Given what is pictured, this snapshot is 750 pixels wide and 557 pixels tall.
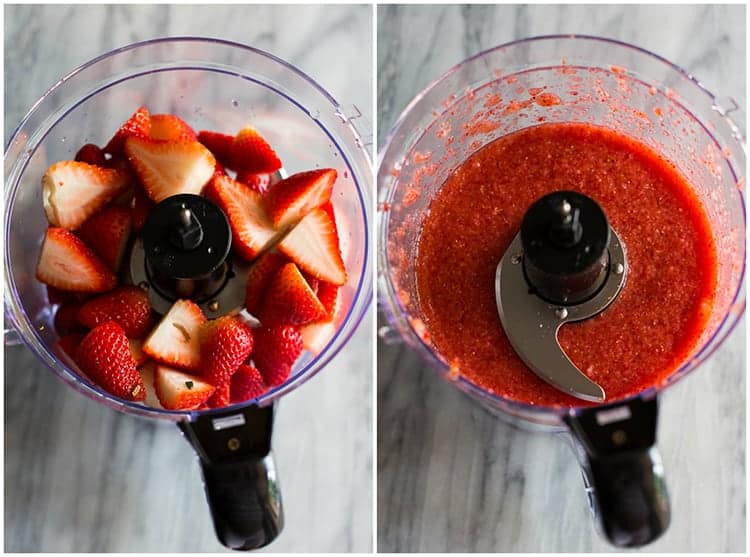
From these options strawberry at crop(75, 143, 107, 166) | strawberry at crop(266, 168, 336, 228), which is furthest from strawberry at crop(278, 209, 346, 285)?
strawberry at crop(75, 143, 107, 166)

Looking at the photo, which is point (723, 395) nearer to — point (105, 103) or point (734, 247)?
point (734, 247)

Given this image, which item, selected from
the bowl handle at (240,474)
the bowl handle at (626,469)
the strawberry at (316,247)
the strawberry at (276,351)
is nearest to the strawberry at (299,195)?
the strawberry at (316,247)

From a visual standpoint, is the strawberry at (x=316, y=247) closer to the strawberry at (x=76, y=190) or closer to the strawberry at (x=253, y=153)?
the strawberry at (x=253, y=153)

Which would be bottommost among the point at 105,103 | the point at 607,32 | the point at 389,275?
the point at 389,275

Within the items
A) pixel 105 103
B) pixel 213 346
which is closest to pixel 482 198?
pixel 213 346

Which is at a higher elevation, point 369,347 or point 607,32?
point 607,32

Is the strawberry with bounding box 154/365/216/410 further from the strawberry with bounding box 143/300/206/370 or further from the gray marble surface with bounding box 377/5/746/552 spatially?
the gray marble surface with bounding box 377/5/746/552

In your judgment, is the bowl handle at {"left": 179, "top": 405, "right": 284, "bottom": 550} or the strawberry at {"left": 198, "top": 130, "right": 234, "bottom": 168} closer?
the bowl handle at {"left": 179, "top": 405, "right": 284, "bottom": 550}
